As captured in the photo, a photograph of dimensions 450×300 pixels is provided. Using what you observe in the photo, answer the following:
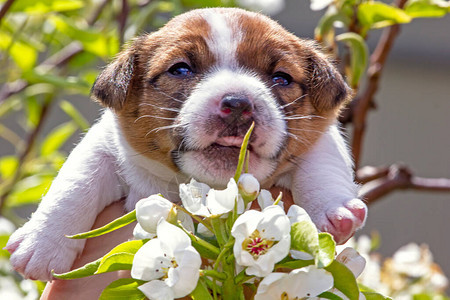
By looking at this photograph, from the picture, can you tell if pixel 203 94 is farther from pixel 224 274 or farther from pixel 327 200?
pixel 224 274

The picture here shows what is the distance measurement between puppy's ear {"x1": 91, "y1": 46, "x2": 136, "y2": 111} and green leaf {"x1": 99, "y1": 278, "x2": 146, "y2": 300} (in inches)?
30.3

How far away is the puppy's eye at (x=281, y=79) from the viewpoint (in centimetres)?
195

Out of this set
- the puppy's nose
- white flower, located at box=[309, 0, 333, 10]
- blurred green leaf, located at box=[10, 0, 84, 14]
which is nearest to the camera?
the puppy's nose

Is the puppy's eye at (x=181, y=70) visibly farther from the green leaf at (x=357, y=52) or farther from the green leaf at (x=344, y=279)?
the green leaf at (x=344, y=279)

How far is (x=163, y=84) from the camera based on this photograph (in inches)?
77.0

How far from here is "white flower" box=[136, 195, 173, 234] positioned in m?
1.30

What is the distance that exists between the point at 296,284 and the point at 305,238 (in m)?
0.09

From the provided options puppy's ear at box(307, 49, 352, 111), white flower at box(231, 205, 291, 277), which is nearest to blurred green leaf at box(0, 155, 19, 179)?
puppy's ear at box(307, 49, 352, 111)

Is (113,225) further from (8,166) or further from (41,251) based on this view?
(8,166)

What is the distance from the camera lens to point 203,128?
172cm

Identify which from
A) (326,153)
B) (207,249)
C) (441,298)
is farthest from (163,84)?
(441,298)

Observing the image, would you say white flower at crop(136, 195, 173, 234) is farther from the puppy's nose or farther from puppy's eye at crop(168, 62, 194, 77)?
puppy's eye at crop(168, 62, 194, 77)

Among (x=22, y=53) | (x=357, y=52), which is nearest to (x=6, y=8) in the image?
(x=22, y=53)

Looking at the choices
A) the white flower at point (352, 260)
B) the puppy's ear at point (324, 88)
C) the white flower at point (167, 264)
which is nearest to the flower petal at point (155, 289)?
the white flower at point (167, 264)
